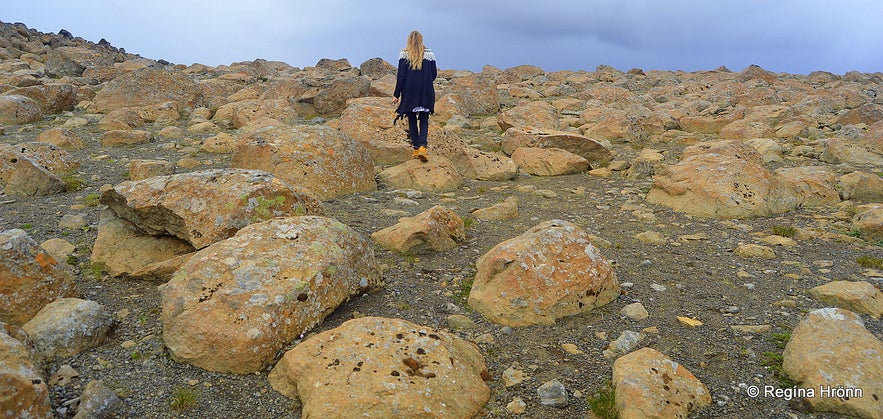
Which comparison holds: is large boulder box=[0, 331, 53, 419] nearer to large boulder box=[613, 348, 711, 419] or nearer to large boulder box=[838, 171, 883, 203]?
large boulder box=[613, 348, 711, 419]

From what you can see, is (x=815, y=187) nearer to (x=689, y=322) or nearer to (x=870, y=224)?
(x=870, y=224)

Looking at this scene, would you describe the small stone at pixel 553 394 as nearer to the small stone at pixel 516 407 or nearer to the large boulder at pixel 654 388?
the small stone at pixel 516 407

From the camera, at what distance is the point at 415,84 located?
14195mm

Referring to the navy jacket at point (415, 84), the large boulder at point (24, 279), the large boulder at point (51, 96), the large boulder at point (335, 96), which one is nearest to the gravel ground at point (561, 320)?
the large boulder at point (24, 279)

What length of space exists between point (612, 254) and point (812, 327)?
334cm

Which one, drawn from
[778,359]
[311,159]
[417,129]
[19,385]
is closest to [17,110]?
[311,159]

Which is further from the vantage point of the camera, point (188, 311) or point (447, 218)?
point (447, 218)

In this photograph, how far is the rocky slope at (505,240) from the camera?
201 inches

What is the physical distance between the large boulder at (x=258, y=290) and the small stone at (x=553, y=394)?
2.55 m

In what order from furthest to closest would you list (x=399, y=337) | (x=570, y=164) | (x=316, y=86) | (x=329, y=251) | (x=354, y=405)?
(x=316, y=86), (x=570, y=164), (x=329, y=251), (x=399, y=337), (x=354, y=405)

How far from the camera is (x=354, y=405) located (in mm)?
4512

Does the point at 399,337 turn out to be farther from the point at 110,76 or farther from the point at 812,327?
the point at 110,76

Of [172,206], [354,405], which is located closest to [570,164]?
[172,206]

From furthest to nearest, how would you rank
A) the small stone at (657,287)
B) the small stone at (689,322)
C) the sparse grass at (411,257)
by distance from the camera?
1. the sparse grass at (411,257)
2. the small stone at (657,287)
3. the small stone at (689,322)
